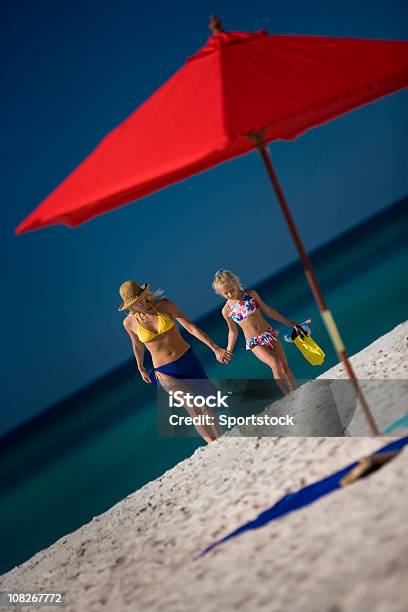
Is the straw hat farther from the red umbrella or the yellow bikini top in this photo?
the red umbrella

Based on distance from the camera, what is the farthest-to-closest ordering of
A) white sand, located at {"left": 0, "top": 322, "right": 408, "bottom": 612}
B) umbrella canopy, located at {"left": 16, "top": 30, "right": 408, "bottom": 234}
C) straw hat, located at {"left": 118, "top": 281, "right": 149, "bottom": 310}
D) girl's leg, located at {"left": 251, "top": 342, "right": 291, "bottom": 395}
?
girl's leg, located at {"left": 251, "top": 342, "right": 291, "bottom": 395} → straw hat, located at {"left": 118, "top": 281, "right": 149, "bottom": 310} → umbrella canopy, located at {"left": 16, "top": 30, "right": 408, "bottom": 234} → white sand, located at {"left": 0, "top": 322, "right": 408, "bottom": 612}

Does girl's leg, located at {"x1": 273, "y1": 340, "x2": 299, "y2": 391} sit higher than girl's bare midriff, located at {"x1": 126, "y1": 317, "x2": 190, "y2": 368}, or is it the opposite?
girl's bare midriff, located at {"x1": 126, "y1": 317, "x2": 190, "y2": 368}

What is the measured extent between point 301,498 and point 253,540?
0.39 metres

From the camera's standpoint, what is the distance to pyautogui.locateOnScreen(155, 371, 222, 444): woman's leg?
680 cm

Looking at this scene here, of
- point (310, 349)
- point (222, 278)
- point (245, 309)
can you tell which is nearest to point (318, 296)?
point (222, 278)

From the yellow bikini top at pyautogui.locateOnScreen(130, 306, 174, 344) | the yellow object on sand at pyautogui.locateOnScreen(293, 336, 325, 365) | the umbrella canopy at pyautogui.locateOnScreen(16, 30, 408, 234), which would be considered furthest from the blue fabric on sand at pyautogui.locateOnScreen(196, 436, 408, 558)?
the yellow object on sand at pyautogui.locateOnScreen(293, 336, 325, 365)

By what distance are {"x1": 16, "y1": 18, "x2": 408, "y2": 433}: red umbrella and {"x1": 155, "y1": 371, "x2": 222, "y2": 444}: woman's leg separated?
230cm

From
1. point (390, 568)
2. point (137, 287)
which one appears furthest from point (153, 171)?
point (137, 287)

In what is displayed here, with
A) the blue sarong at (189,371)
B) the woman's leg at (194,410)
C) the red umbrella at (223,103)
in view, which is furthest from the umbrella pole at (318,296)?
the woman's leg at (194,410)

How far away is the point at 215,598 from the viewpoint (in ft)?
12.2

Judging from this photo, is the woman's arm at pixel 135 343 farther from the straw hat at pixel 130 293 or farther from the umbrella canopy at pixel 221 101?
the umbrella canopy at pixel 221 101

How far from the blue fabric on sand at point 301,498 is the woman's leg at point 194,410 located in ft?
7.55

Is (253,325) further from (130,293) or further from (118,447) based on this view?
(118,447)

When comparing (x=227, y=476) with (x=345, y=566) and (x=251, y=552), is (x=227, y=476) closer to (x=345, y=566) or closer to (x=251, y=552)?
(x=251, y=552)
